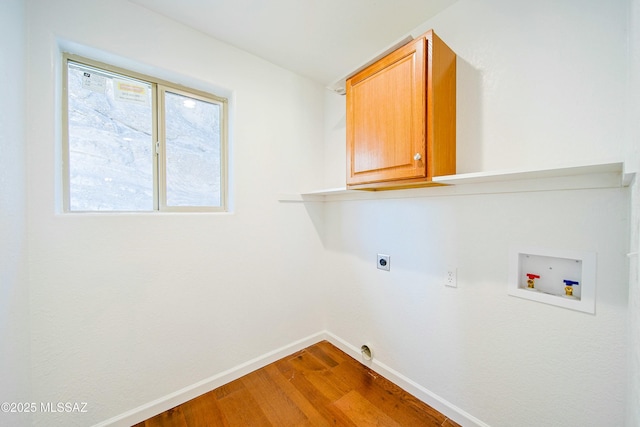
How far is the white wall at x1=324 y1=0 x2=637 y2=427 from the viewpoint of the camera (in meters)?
0.94

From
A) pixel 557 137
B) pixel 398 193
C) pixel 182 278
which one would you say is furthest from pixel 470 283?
pixel 182 278

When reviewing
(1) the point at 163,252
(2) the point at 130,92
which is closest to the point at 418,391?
(1) the point at 163,252

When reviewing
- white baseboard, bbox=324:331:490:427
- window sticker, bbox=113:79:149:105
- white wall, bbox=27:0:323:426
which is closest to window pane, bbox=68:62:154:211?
window sticker, bbox=113:79:149:105

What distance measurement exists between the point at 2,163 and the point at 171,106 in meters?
0.94

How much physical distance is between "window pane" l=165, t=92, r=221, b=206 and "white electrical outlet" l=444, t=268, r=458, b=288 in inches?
65.8

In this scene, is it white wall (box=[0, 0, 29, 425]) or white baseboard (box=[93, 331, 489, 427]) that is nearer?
white wall (box=[0, 0, 29, 425])

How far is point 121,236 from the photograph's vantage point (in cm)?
135

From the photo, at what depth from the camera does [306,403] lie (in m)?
1.54

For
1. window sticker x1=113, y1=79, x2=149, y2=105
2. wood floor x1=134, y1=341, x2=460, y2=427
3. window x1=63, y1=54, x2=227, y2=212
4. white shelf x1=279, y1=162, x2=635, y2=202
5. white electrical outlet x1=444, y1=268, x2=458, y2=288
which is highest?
window sticker x1=113, y1=79, x2=149, y2=105

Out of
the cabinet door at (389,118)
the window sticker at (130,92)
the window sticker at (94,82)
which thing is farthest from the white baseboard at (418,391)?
the window sticker at (94,82)

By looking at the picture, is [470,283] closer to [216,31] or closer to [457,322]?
[457,322]

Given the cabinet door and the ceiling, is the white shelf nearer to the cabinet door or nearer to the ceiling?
the cabinet door

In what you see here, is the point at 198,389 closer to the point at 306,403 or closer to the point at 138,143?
the point at 306,403

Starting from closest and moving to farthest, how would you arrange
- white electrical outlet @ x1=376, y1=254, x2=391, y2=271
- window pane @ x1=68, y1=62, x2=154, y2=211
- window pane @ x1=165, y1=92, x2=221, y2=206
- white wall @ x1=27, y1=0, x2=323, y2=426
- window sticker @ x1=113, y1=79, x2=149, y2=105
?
1. white wall @ x1=27, y1=0, x2=323, y2=426
2. window pane @ x1=68, y1=62, x2=154, y2=211
3. window sticker @ x1=113, y1=79, x2=149, y2=105
4. window pane @ x1=165, y1=92, x2=221, y2=206
5. white electrical outlet @ x1=376, y1=254, x2=391, y2=271
